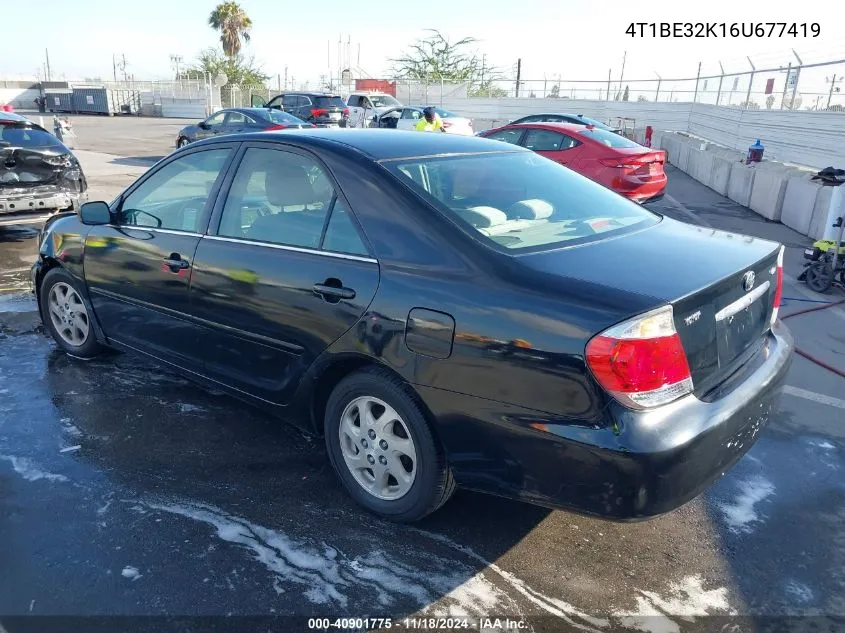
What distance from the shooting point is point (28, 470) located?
343cm

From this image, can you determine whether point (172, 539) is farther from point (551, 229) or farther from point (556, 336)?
point (551, 229)

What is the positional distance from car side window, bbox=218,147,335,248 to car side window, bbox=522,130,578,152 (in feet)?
28.4

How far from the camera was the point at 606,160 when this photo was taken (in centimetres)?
1101

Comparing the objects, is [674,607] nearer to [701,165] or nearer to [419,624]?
[419,624]

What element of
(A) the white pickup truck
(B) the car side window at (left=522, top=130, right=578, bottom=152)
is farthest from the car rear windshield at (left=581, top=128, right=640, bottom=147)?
(A) the white pickup truck

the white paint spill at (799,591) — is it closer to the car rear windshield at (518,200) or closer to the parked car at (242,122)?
the car rear windshield at (518,200)

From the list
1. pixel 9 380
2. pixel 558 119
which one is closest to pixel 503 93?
pixel 558 119

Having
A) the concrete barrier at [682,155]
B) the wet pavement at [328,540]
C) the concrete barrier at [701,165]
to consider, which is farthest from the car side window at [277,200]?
the concrete barrier at [682,155]

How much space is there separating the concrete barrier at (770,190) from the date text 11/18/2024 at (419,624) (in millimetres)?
10139

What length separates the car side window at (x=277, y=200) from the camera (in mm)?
3207

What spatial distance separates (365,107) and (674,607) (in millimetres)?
24079

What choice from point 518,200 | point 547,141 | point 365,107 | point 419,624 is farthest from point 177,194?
point 365,107

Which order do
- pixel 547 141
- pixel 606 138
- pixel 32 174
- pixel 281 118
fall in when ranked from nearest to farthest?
pixel 32 174 → pixel 606 138 → pixel 547 141 → pixel 281 118

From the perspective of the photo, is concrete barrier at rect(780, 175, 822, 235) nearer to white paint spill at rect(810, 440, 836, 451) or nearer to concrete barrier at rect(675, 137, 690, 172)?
white paint spill at rect(810, 440, 836, 451)
